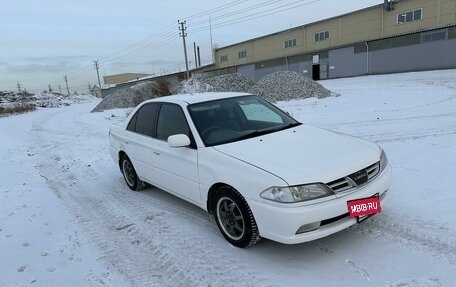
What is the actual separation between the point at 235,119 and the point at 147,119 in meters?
1.52

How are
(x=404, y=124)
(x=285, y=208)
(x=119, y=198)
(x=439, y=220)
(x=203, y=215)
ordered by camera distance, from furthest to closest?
(x=404, y=124) < (x=119, y=198) < (x=203, y=215) < (x=439, y=220) < (x=285, y=208)

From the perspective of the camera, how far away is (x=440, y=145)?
22.3 feet

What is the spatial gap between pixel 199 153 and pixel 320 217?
5.11 feet

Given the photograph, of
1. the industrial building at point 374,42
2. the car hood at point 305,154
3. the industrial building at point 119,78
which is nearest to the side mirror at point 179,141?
the car hood at point 305,154

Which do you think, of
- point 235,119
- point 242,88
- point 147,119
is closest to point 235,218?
point 235,119

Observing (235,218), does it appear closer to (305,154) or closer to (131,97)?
(305,154)

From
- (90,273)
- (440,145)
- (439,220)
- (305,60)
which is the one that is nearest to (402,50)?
(305,60)

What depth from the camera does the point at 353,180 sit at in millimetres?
3383

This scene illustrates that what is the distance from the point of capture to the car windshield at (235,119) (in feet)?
14.0

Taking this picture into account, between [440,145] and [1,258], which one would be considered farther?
[440,145]

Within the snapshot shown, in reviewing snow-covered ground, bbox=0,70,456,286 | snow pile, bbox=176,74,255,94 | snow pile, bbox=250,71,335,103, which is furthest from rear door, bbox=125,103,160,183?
snow pile, bbox=176,74,255,94

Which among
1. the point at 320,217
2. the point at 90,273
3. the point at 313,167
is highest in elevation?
the point at 313,167

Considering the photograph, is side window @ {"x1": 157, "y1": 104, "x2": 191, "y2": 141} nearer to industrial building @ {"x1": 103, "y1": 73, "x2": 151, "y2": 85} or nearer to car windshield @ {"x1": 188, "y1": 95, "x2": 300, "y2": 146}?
car windshield @ {"x1": 188, "y1": 95, "x2": 300, "y2": 146}

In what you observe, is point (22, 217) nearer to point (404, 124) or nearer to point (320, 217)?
point (320, 217)
